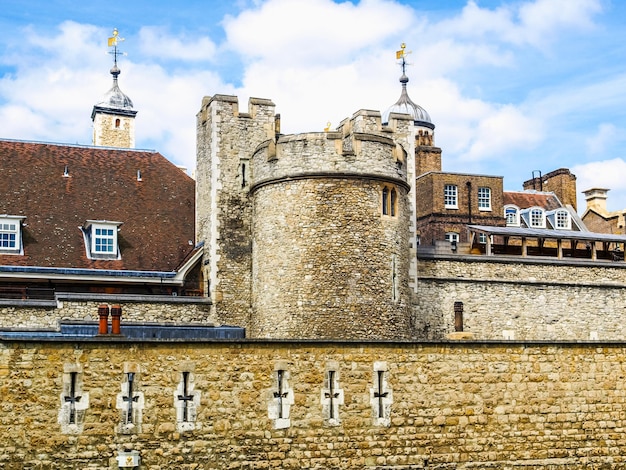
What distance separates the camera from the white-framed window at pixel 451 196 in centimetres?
4590

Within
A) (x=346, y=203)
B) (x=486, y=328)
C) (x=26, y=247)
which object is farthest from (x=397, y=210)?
(x=26, y=247)

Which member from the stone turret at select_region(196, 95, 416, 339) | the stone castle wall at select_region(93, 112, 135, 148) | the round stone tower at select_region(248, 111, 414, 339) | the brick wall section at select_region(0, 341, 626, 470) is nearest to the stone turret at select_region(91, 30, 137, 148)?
the stone castle wall at select_region(93, 112, 135, 148)

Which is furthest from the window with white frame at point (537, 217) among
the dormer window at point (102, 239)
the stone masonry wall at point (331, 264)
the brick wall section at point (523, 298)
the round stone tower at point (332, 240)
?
the dormer window at point (102, 239)

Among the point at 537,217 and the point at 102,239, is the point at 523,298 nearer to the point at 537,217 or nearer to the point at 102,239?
the point at 102,239

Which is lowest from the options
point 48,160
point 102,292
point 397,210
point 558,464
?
point 558,464

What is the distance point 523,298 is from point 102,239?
43.9 ft

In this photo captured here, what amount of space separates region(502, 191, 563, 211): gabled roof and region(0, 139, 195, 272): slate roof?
798 inches

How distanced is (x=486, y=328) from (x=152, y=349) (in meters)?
14.8

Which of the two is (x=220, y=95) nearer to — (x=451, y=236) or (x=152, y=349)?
(x=152, y=349)

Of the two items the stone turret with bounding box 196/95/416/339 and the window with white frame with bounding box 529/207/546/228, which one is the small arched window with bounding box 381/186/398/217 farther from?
the window with white frame with bounding box 529/207/546/228

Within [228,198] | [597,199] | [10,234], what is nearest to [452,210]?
[597,199]

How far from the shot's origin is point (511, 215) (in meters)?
47.9

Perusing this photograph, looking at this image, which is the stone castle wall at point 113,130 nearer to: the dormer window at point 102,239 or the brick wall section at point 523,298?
the dormer window at point 102,239

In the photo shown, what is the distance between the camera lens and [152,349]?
19484mm
